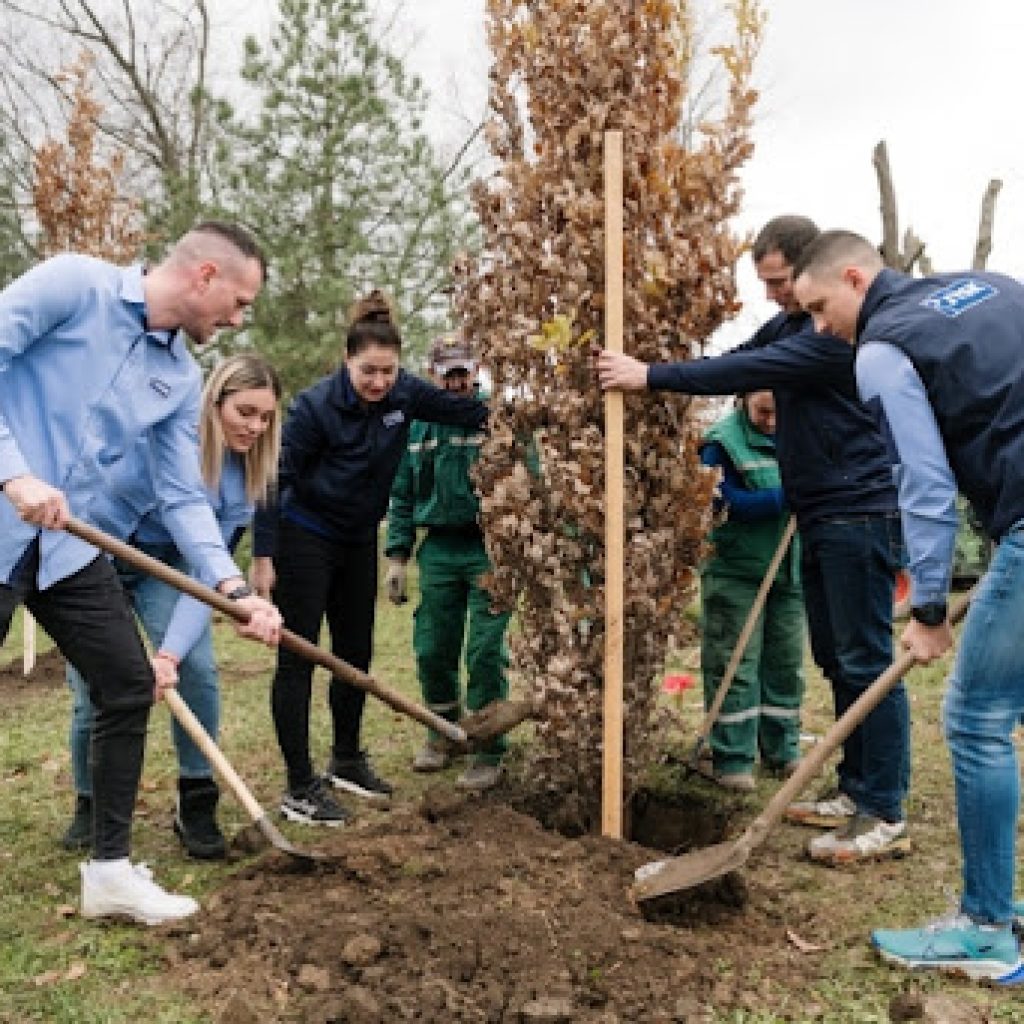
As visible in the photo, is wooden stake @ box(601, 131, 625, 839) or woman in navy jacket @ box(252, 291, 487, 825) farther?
woman in navy jacket @ box(252, 291, 487, 825)

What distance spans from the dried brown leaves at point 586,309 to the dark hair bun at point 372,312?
51cm

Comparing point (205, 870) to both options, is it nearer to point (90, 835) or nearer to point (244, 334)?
point (90, 835)

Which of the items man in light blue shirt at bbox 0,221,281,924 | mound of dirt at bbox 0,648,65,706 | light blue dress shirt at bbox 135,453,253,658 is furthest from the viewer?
mound of dirt at bbox 0,648,65,706

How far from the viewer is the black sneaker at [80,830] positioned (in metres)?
4.66

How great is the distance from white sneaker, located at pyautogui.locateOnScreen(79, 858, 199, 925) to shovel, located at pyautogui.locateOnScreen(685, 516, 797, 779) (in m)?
2.49

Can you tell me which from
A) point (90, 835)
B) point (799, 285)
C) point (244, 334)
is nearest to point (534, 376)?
point (799, 285)

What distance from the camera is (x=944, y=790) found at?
17.7ft

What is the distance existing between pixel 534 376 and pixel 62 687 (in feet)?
18.1

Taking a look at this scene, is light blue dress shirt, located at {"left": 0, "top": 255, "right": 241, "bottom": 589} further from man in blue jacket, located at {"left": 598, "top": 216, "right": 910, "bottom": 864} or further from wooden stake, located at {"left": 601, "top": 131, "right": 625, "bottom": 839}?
man in blue jacket, located at {"left": 598, "top": 216, "right": 910, "bottom": 864}

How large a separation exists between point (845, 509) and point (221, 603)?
7.82 ft

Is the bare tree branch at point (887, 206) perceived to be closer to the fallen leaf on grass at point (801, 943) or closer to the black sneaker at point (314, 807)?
the black sneaker at point (314, 807)

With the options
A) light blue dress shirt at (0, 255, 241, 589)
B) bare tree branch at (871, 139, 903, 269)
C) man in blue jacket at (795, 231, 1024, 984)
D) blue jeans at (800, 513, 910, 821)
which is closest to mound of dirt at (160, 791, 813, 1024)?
man in blue jacket at (795, 231, 1024, 984)

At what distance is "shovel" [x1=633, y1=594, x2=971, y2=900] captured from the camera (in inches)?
143

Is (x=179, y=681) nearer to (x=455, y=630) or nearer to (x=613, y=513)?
(x=455, y=630)
